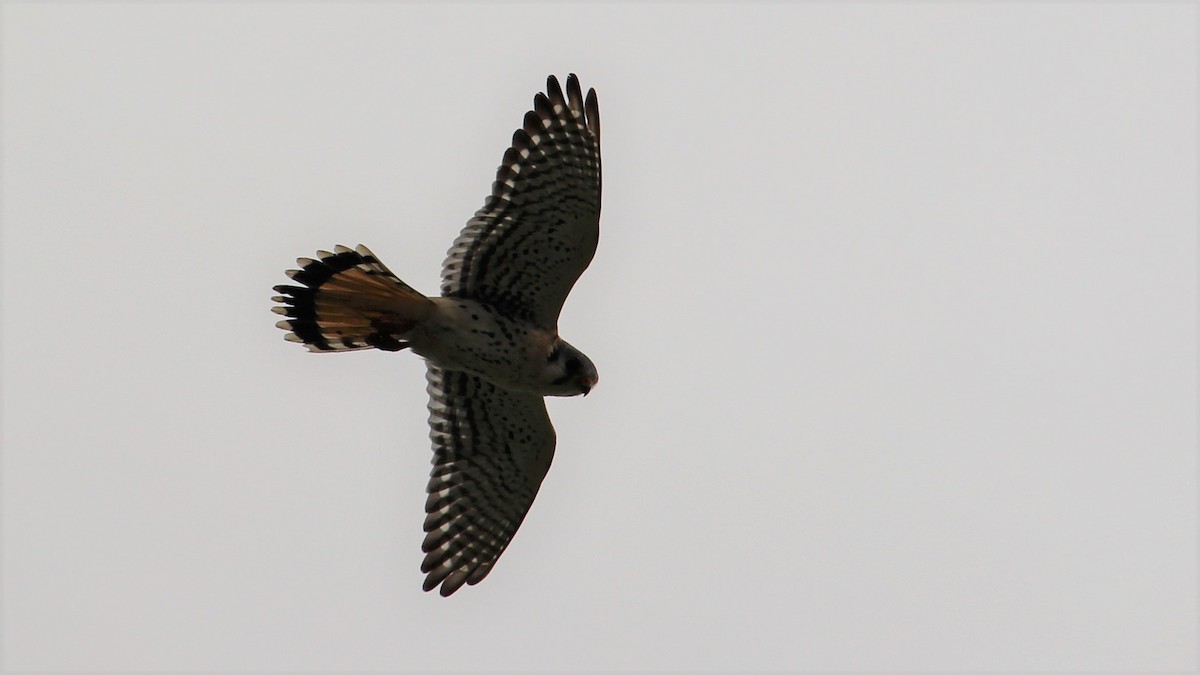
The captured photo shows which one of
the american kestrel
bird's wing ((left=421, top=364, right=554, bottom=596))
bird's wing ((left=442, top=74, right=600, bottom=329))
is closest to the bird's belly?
the american kestrel

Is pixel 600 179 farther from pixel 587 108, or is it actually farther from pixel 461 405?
pixel 461 405

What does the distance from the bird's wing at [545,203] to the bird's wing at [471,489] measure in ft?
5.45

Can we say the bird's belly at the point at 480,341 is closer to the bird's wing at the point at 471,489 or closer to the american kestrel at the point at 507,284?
the american kestrel at the point at 507,284

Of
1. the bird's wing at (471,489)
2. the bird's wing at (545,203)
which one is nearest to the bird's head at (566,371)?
the bird's wing at (545,203)

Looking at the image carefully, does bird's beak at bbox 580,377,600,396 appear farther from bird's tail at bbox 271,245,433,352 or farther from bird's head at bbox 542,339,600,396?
bird's tail at bbox 271,245,433,352

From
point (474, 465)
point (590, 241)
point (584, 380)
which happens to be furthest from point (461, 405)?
point (590, 241)

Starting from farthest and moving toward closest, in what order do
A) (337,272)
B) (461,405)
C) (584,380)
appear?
(461,405), (584,380), (337,272)

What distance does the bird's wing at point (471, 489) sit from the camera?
40.9 ft

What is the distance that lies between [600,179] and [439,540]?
3456 mm

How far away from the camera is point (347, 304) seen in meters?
10.9

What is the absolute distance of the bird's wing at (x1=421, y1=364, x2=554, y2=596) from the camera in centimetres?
1248

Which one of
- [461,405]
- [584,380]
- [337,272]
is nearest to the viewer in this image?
[337,272]

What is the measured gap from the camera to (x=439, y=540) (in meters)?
12.6

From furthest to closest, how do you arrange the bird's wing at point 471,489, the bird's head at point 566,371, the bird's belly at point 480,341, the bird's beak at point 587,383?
the bird's wing at point 471,489
the bird's beak at point 587,383
the bird's head at point 566,371
the bird's belly at point 480,341
